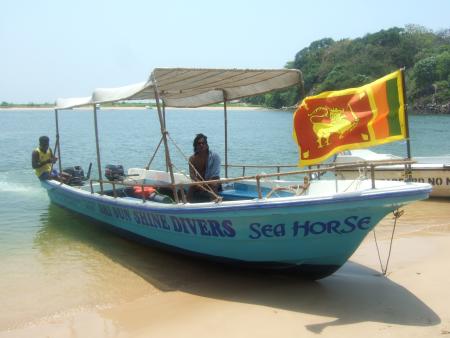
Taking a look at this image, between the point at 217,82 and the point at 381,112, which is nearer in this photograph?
the point at 381,112

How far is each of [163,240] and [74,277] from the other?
143 cm

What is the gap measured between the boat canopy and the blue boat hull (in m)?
1.74

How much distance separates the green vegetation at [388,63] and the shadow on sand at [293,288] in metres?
55.7

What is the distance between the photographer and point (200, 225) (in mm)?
6348

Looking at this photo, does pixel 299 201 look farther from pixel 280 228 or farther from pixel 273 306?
pixel 273 306

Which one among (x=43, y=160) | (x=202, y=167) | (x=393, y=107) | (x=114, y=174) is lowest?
(x=114, y=174)

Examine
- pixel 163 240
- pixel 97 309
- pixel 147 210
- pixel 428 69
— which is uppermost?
pixel 428 69

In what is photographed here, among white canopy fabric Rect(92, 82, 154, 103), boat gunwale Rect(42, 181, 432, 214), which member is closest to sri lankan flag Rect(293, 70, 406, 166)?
boat gunwale Rect(42, 181, 432, 214)

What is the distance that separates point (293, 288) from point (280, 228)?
0.97 m

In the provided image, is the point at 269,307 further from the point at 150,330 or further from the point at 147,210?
the point at 147,210

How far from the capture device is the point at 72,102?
402 inches

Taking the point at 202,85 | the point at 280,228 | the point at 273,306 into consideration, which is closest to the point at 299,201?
the point at 280,228

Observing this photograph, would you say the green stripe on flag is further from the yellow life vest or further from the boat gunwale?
the yellow life vest

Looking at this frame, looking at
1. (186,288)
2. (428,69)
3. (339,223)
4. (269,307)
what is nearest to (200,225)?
(186,288)
